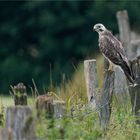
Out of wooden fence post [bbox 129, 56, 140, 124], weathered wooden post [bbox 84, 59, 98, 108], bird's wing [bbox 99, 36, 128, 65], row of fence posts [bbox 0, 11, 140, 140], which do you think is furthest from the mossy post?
Result: bird's wing [bbox 99, 36, 128, 65]

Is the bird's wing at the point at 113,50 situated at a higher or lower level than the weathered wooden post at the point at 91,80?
higher

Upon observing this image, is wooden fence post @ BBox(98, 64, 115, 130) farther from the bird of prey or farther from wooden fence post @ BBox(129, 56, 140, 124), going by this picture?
the bird of prey

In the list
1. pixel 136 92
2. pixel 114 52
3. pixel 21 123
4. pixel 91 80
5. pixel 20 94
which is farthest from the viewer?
pixel 114 52

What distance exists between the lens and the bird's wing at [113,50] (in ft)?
49.5

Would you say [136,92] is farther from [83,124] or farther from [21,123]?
[21,123]

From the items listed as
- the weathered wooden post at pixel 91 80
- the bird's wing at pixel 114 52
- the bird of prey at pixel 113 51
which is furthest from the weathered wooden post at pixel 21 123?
the bird's wing at pixel 114 52

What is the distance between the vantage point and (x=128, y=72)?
14117 mm

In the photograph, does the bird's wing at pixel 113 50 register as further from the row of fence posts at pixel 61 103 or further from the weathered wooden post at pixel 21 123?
the weathered wooden post at pixel 21 123

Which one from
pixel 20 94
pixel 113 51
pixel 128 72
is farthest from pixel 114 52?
pixel 20 94

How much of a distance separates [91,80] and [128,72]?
19.5 inches

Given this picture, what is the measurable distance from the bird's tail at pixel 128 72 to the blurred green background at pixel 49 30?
3230 centimetres

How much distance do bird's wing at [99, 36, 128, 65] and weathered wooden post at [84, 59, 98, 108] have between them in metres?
0.89

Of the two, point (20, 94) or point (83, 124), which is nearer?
point (20, 94)

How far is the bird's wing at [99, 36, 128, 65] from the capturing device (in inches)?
595
